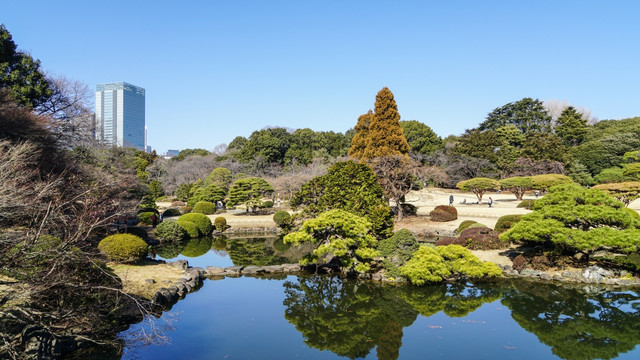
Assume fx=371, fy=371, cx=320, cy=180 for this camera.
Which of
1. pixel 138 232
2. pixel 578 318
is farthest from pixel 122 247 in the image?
pixel 578 318

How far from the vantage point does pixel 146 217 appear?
23672mm

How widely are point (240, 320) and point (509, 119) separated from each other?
5449 centimetres

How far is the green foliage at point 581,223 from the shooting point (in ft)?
36.8

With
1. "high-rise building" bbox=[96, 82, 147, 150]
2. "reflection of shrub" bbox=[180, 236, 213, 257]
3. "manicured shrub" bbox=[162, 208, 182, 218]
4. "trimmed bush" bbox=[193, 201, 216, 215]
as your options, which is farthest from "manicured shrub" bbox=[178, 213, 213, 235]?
"high-rise building" bbox=[96, 82, 147, 150]

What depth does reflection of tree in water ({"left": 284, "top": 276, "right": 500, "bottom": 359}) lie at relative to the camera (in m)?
7.95

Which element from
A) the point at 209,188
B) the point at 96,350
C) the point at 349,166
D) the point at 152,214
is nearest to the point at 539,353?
the point at 96,350

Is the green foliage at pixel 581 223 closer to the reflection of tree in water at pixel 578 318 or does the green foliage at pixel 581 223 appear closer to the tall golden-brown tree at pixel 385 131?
the reflection of tree in water at pixel 578 318

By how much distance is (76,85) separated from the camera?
21078 mm

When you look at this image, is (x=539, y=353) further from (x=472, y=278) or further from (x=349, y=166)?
(x=349, y=166)

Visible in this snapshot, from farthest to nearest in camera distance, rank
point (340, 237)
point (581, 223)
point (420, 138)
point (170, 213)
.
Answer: point (420, 138) < point (170, 213) < point (340, 237) < point (581, 223)

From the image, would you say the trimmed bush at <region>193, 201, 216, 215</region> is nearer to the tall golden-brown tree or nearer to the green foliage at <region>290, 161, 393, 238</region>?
the tall golden-brown tree

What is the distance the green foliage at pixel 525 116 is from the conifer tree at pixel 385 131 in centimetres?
3503

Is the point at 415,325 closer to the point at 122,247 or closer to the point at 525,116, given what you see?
the point at 122,247

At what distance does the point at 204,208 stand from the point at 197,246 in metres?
9.24
